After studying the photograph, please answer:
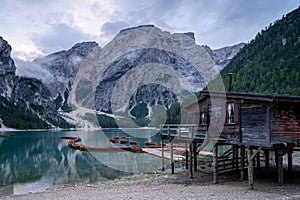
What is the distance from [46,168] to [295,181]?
3027 cm

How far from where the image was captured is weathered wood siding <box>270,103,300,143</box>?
56.5 ft

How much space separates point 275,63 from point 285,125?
389 feet

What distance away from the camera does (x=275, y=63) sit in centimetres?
12469

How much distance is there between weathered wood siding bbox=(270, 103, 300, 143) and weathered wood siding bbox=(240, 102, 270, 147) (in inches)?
15.6

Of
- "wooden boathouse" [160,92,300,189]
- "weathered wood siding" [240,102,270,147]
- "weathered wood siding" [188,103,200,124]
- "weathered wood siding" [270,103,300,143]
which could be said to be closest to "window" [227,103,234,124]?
"wooden boathouse" [160,92,300,189]

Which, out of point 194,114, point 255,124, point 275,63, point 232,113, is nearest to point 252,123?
point 255,124

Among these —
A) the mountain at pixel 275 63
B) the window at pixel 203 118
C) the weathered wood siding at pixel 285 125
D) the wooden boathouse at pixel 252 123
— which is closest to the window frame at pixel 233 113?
the wooden boathouse at pixel 252 123

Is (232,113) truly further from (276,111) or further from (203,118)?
(203,118)

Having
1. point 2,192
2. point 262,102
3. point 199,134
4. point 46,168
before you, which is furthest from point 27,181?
point 262,102

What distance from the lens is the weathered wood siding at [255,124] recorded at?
1727 cm

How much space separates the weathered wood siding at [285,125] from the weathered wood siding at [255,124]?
396 millimetres

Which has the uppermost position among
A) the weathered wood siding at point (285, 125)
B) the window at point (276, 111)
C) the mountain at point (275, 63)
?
the mountain at point (275, 63)

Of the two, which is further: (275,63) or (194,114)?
(275,63)

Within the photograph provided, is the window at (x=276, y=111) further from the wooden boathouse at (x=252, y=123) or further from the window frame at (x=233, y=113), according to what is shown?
the window frame at (x=233, y=113)
